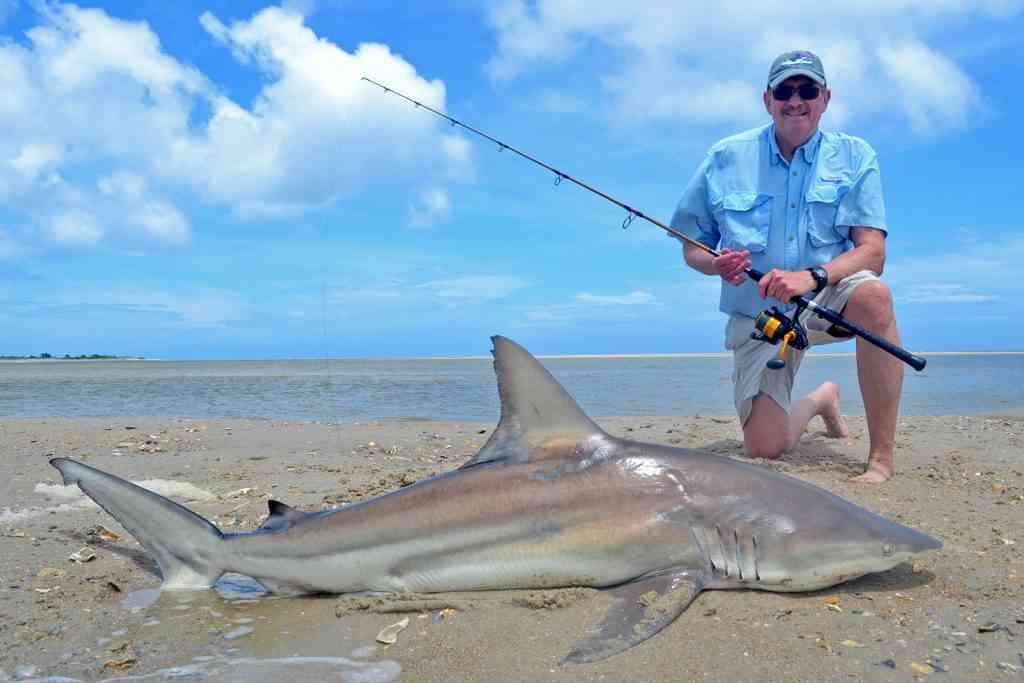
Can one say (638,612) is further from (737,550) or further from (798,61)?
(798,61)

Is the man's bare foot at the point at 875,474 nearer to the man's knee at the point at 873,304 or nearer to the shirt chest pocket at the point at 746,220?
the man's knee at the point at 873,304

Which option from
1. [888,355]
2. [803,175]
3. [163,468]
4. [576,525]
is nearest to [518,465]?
[576,525]

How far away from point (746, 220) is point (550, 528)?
10.8 feet

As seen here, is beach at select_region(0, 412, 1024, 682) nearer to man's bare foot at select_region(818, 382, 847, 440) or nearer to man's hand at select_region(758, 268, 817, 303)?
man's hand at select_region(758, 268, 817, 303)

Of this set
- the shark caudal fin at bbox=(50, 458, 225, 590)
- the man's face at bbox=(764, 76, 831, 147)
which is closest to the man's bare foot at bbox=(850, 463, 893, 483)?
the man's face at bbox=(764, 76, 831, 147)

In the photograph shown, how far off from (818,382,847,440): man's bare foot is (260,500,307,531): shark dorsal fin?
476 cm

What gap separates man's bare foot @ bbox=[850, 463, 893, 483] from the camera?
4785 mm

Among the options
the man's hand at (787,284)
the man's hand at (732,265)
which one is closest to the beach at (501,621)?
the man's hand at (787,284)

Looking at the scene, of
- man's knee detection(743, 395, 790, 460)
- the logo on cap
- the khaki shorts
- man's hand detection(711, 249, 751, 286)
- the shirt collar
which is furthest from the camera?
man's knee detection(743, 395, 790, 460)

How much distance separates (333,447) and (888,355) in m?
4.52

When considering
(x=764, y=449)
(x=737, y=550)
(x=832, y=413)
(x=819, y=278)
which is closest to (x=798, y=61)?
(x=819, y=278)

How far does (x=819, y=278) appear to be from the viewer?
476 cm

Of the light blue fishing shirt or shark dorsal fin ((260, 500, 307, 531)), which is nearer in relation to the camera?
shark dorsal fin ((260, 500, 307, 531))

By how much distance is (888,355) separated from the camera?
495cm
